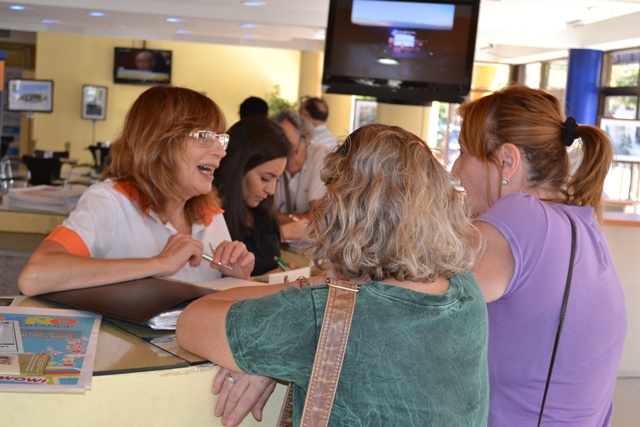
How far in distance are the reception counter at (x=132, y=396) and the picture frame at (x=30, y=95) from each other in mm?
15342

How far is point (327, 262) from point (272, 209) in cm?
213

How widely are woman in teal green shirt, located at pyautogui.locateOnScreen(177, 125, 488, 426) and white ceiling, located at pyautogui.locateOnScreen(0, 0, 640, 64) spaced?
27.2 ft

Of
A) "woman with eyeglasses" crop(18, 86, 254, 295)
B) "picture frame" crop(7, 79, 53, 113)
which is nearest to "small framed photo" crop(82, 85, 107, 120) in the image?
"picture frame" crop(7, 79, 53, 113)

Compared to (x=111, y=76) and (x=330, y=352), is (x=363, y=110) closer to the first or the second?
(x=111, y=76)

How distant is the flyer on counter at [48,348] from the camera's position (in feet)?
4.60

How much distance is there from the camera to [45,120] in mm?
17641

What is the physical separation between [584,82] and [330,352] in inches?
449

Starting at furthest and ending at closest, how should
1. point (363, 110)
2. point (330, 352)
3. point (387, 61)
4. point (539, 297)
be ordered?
point (363, 110) → point (387, 61) → point (539, 297) → point (330, 352)

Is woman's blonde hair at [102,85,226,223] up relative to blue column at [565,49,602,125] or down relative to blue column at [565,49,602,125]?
down

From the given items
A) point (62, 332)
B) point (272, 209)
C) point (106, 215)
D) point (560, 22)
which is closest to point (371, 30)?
point (272, 209)

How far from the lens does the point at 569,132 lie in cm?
195

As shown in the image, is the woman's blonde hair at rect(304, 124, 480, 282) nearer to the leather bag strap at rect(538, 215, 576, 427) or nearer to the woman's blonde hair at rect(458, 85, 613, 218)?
the leather bag strap at rect(538, 215, 576, 427)

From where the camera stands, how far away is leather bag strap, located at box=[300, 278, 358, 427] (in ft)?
4.05

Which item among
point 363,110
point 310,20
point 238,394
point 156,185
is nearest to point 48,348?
point 238,394
